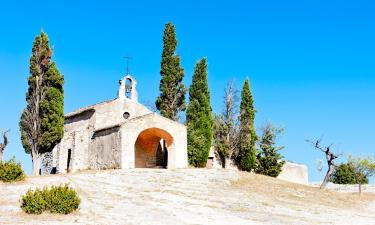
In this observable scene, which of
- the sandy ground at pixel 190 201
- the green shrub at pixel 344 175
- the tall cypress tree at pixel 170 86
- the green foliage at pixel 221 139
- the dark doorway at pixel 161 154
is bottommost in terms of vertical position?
the sandy ground at pixel 190 201

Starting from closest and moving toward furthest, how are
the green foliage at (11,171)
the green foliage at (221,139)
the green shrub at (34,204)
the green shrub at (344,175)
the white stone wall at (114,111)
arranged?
the green shrub at (34,204) → the green foliage at (11,171) → the white stone wall at (114,111) → the green foliage at (221,139) → the green shrub at (344,175)

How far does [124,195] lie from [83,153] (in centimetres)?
1703

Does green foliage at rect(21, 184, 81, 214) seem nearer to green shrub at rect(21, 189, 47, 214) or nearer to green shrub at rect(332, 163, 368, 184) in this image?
green shrub at rect(21, 189, 47, 214)

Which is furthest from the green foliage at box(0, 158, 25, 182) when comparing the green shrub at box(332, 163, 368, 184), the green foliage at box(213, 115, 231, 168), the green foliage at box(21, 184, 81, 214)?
the green shrub at box(332, 163, 368, 184)

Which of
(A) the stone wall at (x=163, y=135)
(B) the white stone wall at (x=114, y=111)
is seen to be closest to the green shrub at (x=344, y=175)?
(A) the stone wall at (x=163, y=135)

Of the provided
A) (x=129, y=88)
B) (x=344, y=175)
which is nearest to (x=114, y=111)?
(x=129, y=88)

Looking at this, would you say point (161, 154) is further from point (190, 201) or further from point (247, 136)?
point (190, 201)

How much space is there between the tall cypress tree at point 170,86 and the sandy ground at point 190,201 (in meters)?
Result: 10.8

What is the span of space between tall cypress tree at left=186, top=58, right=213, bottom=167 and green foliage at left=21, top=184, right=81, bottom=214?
23.8 metres

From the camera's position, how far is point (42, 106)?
1469 inches

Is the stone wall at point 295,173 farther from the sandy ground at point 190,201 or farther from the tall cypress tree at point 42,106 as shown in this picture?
the tall cypress tree at point 42,106

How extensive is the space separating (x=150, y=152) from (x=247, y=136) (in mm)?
9859

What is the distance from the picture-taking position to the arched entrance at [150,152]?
142ft

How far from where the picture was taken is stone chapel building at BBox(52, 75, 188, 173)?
37500 mm
